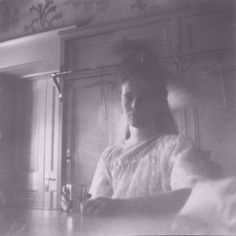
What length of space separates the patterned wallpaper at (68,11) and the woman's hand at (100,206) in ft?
2.44

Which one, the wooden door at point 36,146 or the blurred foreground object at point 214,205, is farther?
the wooden door at point 36,146

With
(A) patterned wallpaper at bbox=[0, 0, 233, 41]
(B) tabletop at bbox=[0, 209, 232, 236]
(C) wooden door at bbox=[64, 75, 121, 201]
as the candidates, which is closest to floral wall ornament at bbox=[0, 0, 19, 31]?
(A) patterned wallpaper at bbox=[0, 0, 233, 41]

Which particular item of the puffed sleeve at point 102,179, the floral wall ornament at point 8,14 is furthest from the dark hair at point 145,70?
the floral wall ornament at point 8,14

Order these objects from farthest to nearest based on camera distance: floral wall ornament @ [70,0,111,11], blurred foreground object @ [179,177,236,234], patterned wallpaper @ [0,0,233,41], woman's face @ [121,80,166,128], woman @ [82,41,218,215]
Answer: floral wall ornament @ [70,0,111,11], patterned wallpaper @ [0,0,233,41], woman's face @ [121,80,166,128], woman @ [82,41,218,215], blurred foreground object @ [179,177,236,234]

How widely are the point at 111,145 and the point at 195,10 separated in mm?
596

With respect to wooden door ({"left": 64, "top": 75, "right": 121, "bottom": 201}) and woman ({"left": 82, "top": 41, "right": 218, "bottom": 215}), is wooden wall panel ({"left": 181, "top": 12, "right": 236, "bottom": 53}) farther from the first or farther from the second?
wooden door ({"left": 64, "top": 75, "right": 121, "bottom": 201})

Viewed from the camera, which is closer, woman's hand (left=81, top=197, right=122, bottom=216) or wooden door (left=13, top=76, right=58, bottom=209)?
woman's hand (left=81, top=197, right=122, bottom=216)

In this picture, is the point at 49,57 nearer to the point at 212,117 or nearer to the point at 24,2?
the point at 24,2

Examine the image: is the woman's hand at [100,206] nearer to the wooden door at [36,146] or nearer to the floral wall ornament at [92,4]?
the wooden door at [36,146]

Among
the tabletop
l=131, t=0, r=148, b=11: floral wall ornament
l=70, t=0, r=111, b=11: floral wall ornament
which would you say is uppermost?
l=70, t=0, r=111, b=11: floral wall ornament

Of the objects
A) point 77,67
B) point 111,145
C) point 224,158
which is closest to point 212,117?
point 224,158

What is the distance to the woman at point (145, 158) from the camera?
98cm

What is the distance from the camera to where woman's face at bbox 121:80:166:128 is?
109 cm

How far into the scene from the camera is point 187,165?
973mm
